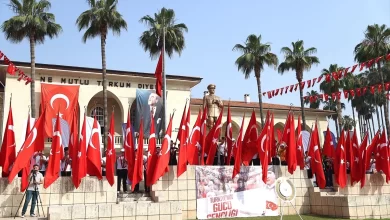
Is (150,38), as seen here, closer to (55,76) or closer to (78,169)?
(55,76)

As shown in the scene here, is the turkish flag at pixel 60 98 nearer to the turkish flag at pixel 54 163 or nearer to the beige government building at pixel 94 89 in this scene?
the beige government building at pixel 94 89

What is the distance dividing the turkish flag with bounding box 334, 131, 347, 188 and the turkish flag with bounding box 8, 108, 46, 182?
1046 cm

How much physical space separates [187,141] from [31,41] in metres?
15.8

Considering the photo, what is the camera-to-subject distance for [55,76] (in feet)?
91.6

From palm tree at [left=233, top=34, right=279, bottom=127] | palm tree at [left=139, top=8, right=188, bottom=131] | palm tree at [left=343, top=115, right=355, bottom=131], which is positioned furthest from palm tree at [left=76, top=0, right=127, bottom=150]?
palm tree at [left=343, top=115, right=355, bottom=131]

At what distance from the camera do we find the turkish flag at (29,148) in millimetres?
11664

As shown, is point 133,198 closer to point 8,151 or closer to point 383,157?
point 8,151

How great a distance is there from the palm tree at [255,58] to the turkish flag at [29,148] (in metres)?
22.5

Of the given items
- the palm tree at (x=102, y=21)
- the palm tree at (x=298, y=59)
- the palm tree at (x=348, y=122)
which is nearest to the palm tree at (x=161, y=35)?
the palm tree at (x=102, y=21)

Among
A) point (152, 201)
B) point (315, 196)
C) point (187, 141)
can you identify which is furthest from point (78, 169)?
point (315, 196)

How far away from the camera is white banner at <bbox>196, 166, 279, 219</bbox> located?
1386 centimetres

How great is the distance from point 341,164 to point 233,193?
4371mm

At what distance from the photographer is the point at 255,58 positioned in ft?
109

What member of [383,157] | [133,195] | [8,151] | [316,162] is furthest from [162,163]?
[383,157]
